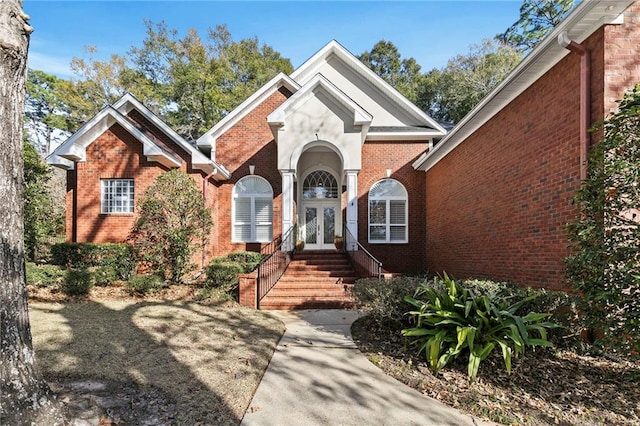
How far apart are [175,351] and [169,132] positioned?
9.12 meters

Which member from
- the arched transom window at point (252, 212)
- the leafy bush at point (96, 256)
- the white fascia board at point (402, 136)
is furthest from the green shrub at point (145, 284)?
the white fascia board at point (402, 136)

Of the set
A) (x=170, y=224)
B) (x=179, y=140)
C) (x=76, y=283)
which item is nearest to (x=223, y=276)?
(x=170, y=224)

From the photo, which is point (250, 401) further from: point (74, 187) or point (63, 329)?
point (74, 187)

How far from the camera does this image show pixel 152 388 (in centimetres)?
392

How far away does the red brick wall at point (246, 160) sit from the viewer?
13477 mm

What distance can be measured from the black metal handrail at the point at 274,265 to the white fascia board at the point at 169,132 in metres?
3.74

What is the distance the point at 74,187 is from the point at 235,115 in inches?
253

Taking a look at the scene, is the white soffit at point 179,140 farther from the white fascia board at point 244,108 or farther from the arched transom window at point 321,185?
the arched transom window at point 321,185

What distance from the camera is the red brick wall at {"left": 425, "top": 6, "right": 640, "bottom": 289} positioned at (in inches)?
195

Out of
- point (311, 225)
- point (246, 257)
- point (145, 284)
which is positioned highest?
point (311, 225)

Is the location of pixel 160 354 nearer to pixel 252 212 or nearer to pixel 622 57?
pixel 622 57

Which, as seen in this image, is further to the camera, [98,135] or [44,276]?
[98,135]

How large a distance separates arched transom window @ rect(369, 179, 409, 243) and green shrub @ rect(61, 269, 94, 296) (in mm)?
9470

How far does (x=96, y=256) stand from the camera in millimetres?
10305
